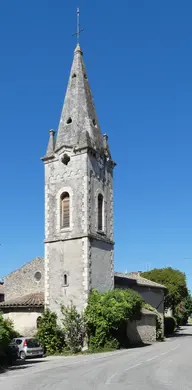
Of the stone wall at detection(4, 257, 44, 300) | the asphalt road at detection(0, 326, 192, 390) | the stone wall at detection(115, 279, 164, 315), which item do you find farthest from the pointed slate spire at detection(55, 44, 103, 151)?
the asphalt road at detection(0, 326, 192, 390)

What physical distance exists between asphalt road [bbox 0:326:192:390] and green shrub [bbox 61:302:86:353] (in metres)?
3.23

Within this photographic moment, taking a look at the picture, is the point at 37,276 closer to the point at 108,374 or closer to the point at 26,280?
the point at 26,280

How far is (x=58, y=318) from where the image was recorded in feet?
108

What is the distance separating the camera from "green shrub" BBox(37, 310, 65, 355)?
31484 mm

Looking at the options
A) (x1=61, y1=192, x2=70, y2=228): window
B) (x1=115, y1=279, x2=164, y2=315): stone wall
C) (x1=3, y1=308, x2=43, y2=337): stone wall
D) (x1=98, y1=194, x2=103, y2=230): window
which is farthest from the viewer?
(x1=115, y1=279, x2=164, y2=315): stone wall

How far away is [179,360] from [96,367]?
5628 millimetres

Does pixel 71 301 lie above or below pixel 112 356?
above

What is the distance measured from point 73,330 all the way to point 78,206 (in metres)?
8.38

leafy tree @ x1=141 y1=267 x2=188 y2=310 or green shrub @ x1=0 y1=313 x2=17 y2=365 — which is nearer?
green shrub @ x1=0 y1=313 x2=17 y2=365

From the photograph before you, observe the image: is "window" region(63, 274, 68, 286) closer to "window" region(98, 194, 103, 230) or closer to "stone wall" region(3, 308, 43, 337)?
"stone wall" region(3, 308, 43, 337)

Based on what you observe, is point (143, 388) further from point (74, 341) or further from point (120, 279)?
point (120, 279)

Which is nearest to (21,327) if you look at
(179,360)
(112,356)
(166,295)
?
(112,356)

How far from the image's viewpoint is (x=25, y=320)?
34125 mm

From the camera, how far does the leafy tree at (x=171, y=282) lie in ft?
191
